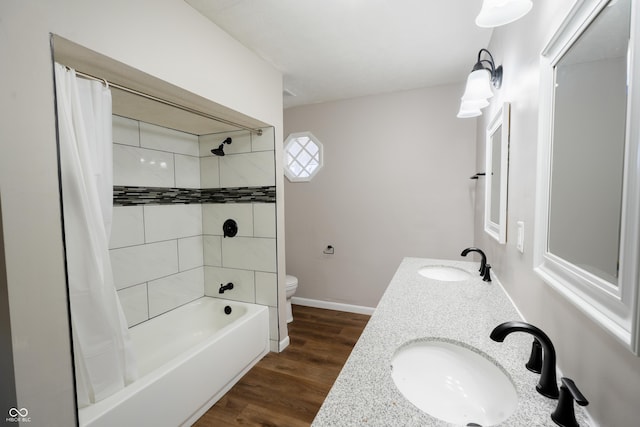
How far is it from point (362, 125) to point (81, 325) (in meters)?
2.76

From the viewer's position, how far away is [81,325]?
114 centimetres

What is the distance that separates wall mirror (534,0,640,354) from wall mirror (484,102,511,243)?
0.51 meters

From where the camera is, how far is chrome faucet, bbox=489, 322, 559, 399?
24.4 inches

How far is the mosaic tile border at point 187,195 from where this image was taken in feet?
6.22

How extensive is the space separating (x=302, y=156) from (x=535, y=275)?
8.81ft

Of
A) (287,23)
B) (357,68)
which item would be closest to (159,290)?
(287,23)

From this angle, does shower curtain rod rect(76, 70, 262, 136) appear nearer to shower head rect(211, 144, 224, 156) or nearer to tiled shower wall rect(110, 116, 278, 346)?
tiled shower wall rect(110, 116, 278, 346)

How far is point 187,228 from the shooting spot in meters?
2.37

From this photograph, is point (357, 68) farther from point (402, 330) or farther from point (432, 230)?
point (402, 330)

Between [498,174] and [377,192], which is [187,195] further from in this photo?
[498,174]

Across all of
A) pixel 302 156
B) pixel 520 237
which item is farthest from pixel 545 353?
pixel 302 156

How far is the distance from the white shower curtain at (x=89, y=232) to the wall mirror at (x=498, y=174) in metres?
1.93

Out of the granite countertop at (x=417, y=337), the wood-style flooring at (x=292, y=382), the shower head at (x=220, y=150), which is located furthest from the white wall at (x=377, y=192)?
the granite countertop at (x=417, y=337)

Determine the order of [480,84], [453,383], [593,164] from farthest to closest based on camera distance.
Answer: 1. [480,84]
2. [453,383]
3. [593,164]
